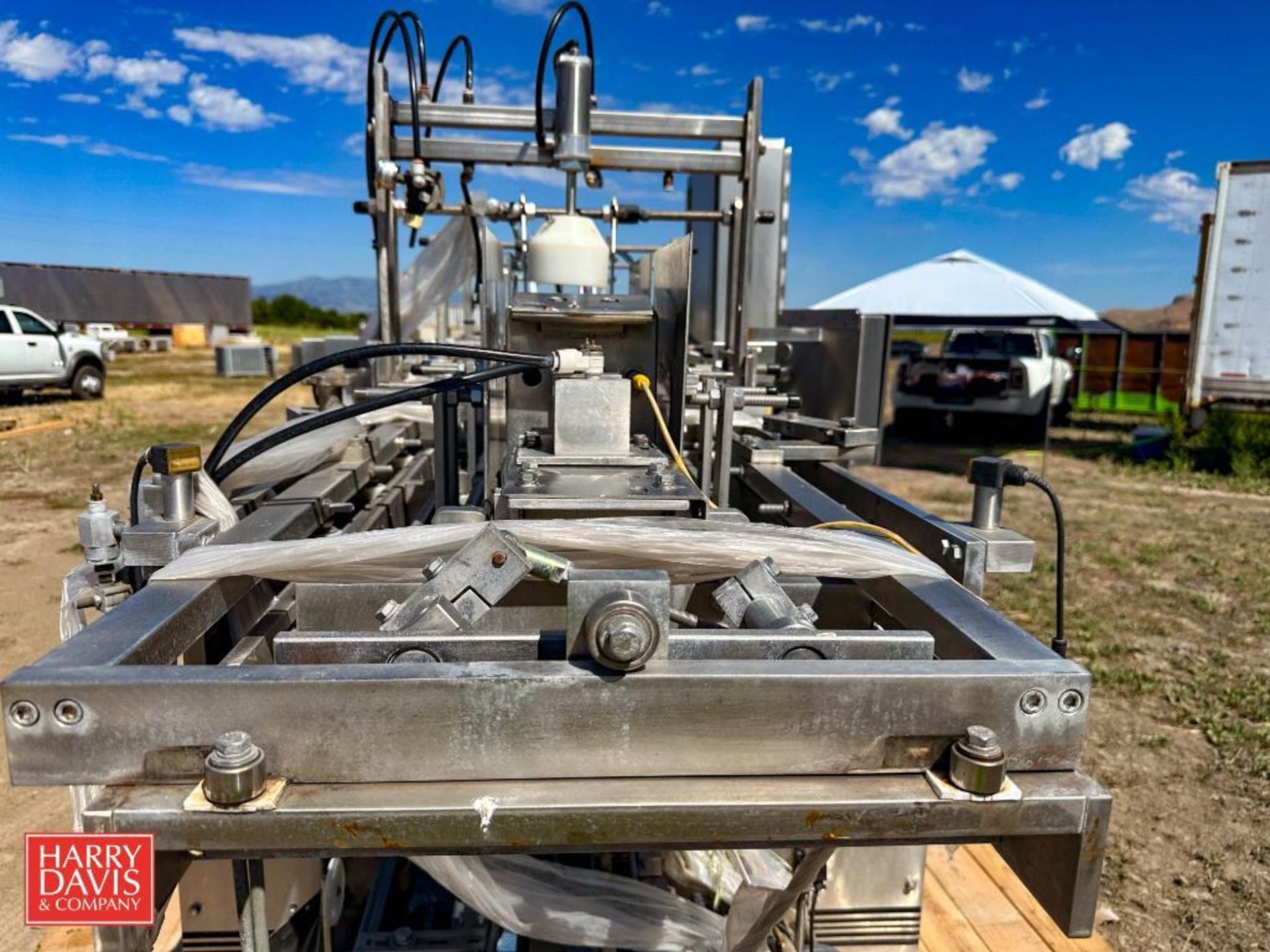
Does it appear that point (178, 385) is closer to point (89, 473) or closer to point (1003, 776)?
point (89, 473)

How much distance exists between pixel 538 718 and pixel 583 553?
43cm

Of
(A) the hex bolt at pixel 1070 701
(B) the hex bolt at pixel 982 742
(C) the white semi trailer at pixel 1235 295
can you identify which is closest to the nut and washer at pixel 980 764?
(B) the hex bolt at pixel 982 742

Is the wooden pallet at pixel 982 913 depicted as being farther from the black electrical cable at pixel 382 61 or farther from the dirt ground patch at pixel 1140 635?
the black electrical cable at pixel 382 61

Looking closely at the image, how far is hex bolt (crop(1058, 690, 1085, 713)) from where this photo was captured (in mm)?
1143

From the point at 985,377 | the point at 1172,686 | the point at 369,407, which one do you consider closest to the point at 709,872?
the point at 369,407

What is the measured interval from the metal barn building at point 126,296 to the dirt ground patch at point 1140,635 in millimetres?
20977

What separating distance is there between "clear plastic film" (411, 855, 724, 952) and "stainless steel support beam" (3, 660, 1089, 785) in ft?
2.41

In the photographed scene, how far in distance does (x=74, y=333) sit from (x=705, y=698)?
1758cm

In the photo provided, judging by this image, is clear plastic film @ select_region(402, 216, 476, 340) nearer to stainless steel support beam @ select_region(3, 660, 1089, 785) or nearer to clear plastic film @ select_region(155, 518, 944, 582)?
clear plastic film @ select_region(155, 518, 944, 582)

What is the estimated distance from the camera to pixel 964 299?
12.4 meters

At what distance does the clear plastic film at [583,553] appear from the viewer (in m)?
1.42

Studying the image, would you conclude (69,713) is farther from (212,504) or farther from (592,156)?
(592,156)

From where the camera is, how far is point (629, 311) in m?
2.24

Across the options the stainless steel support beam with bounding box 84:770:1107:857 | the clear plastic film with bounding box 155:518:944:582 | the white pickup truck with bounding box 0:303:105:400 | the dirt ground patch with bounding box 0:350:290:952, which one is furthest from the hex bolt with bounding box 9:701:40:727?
the white pickup truck with bounding box 0:303:105:400
